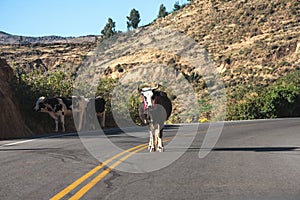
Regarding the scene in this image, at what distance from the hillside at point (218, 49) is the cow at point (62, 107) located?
27.0m

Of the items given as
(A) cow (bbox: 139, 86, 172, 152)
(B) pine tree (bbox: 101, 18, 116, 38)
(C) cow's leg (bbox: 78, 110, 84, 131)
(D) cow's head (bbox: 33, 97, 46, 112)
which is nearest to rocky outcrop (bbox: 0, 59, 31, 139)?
(D) cow's head (bbox: 33, 97, 46, 112)

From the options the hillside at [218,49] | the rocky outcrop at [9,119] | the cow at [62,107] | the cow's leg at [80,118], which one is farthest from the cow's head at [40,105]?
the hillside at [218,49]

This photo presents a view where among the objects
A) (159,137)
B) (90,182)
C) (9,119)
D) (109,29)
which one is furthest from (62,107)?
(109,29)

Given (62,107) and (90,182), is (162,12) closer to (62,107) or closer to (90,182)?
(62,107)

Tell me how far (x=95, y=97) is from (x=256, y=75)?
49.1 metres

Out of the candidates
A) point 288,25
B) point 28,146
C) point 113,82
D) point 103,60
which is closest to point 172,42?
point 103,60

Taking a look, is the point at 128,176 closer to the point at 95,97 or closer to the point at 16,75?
the point at 16,75

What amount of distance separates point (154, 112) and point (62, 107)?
15131 mm

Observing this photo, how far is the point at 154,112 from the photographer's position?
15.3 meters

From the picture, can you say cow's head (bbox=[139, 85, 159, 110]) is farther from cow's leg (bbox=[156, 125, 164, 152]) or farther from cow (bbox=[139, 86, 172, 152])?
cow's leg (bbox=[156, 125, 164, 152])

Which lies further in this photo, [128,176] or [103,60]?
[103,60]

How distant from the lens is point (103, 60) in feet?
339

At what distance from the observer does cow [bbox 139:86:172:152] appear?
14.8 metres

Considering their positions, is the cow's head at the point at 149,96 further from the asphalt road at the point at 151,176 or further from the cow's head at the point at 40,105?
the cow's head at the point at 40,105
